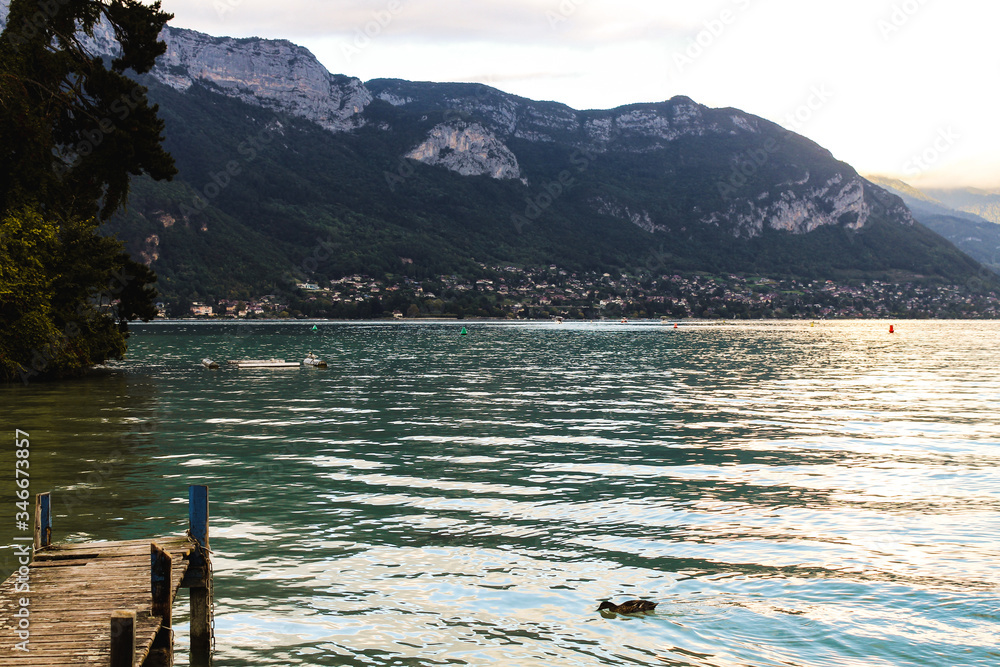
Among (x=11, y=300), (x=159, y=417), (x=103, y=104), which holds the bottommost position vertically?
(x=159, y=417)

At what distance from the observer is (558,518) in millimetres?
17766

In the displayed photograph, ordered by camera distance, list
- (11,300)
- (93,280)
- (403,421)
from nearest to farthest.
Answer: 1. (403,421)
2. (11,300)
3. (93,280)

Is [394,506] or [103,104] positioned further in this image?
[103,104]

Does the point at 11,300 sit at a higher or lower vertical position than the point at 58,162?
lower

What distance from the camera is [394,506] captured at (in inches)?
742

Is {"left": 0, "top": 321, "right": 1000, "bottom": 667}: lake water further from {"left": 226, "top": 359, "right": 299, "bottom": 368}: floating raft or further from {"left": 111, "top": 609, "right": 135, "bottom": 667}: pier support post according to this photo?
{"left": 226, "top": 359, "right": 299, "bottom": 368}: floating raft

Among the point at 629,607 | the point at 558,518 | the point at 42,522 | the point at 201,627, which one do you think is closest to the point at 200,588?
the point at 201,627

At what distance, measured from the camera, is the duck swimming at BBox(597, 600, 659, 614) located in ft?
38.8

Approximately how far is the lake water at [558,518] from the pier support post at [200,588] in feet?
0.93

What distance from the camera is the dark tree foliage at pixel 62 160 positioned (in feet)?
143

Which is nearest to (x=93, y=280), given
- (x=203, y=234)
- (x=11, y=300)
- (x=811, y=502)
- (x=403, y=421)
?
(x=11, y=300)

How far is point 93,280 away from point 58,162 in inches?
291

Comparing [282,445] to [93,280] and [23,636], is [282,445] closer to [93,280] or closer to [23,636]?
[23,636]

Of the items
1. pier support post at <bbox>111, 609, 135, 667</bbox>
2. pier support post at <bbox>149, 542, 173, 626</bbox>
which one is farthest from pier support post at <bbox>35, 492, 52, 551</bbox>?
pier support post at <bbox>111, 609, 135, 667</bbox>
